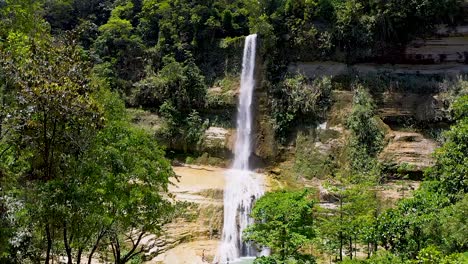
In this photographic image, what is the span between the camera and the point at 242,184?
81.3 ft

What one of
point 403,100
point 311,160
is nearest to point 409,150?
point 403,100

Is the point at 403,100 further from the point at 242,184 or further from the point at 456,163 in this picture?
the point at 456,163

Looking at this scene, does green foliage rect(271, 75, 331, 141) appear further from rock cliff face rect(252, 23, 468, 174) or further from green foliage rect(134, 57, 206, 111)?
green foliage rect(134, 57, 206, 111)

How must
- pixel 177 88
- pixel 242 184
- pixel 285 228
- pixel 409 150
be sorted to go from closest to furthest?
pixel 285 228, pixel 409 150, pixel 242 184, pixel 177 88

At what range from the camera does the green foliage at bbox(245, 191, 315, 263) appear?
12969 mm

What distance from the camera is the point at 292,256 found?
13250mm

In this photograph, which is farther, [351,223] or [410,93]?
[410,93]

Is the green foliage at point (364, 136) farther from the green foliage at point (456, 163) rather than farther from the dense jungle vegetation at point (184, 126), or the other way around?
the green foliage at point (456, 163)

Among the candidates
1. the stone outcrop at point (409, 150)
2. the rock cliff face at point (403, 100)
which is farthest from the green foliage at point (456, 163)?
the rock cliff face at point (403, 100)

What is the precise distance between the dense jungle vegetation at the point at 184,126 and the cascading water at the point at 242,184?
0.96 m

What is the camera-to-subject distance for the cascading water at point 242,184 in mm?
21766

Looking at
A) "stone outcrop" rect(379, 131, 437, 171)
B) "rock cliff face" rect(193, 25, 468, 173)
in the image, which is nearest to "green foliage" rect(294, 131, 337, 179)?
"rock cliff face" rect(193, 25, 468, 173)

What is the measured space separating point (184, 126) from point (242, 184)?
277 inches

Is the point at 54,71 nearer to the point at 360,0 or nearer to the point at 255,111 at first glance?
the point at 255,111
